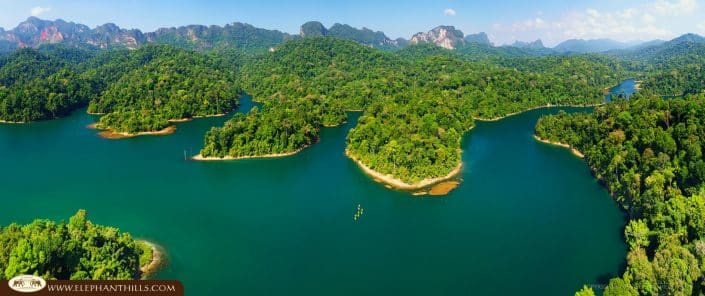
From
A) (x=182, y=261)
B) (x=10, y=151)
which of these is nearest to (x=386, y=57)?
(x=10, y=151)

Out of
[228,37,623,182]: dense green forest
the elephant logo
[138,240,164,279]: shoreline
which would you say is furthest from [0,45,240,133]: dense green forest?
the elephant logo

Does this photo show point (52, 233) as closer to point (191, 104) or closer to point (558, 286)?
point (558, 286)

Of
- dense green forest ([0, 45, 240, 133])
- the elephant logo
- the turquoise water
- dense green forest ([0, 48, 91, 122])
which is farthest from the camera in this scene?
the turquoise water

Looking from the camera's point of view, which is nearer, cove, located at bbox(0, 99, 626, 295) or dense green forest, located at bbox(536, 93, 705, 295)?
dense green forest, located at bbox(536, 93, 705, 295)

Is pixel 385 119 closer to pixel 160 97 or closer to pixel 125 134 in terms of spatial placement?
pixel 125 134

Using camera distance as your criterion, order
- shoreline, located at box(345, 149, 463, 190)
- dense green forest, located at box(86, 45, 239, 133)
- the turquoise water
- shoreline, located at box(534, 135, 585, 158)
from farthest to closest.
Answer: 1. the turquoise water
2. dense green forest, located at box(86, 45, 239, 133)
3. shoreline, located at box(534, 135, 585, 158)
4. shoreline, located at box(345, 149, 463, 190)

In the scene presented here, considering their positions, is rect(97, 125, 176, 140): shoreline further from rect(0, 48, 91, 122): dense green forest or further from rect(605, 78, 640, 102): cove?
rect(605, 78, 640, 102): cove

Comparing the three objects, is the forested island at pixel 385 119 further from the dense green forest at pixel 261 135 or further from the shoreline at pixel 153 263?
the shoreline at pixel 153 263
